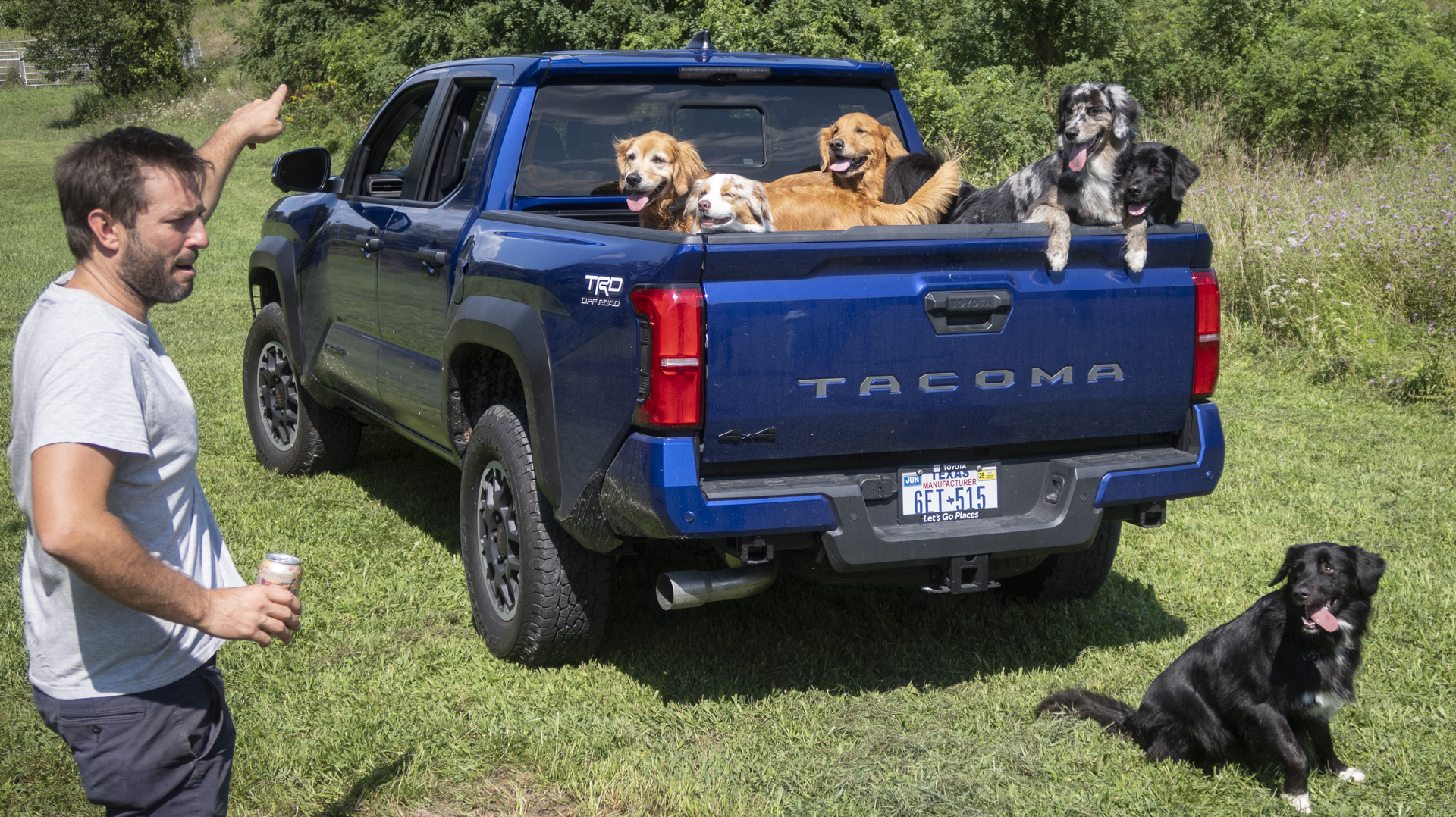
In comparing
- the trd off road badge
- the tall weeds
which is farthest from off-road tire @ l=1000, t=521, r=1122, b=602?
the tall weeds

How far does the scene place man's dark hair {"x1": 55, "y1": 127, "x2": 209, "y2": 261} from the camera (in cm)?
214

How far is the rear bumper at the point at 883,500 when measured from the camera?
3453 mm

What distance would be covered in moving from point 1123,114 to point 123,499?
3558 mm

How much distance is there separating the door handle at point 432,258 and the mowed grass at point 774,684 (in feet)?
4.71

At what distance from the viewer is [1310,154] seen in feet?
52.3

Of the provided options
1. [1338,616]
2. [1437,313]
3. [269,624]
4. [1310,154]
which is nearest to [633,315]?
[269,624]

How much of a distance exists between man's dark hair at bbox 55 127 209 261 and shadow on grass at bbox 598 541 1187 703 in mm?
2618

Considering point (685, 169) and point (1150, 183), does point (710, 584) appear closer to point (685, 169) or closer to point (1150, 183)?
point (685, 169)

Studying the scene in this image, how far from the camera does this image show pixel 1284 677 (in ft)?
11.5

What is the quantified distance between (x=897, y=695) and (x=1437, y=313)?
21.8ft

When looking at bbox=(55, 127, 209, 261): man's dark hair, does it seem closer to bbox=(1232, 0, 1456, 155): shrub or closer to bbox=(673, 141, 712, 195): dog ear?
bbox=(673, 141, 712, 195): dog ear

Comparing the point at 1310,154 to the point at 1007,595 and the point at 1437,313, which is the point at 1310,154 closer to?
the point at 1437,313

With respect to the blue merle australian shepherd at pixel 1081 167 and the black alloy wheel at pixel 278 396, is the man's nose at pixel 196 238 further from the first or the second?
the black alloy wheel at pixel 278 396

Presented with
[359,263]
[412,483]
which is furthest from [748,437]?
[412,483]
